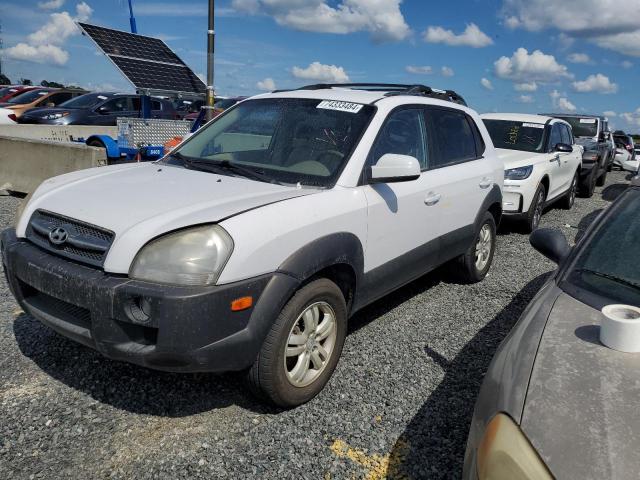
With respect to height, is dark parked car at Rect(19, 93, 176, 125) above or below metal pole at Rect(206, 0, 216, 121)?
below

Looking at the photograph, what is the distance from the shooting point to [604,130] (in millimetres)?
15117

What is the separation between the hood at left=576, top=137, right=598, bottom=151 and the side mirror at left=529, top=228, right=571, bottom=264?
403 inches

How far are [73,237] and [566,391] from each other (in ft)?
7.51

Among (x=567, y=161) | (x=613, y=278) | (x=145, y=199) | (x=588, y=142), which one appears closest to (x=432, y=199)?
(x=613, y=278)

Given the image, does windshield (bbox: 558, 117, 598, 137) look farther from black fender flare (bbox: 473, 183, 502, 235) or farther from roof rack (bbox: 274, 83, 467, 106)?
roof rack (bbox: 274, 83, 467, 106)

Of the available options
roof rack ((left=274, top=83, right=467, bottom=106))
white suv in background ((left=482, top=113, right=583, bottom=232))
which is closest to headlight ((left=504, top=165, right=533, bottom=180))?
white suv in background ((left=482, top=113, right=583, bottom=232))

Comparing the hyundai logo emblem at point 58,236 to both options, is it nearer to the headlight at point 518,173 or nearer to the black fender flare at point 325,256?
the black fender flare at point 325,256

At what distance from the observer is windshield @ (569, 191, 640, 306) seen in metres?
2.33

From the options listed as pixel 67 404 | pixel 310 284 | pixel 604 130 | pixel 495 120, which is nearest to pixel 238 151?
pixel 310 284

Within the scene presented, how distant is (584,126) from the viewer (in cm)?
1400

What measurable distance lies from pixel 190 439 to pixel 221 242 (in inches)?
41.2

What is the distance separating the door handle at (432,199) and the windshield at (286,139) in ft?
2.55

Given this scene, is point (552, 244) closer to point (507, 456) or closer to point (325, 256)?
point (325, 256)

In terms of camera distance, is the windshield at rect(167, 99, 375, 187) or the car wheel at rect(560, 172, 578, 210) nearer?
the windshield at rect(167, 99, 375, 187)
